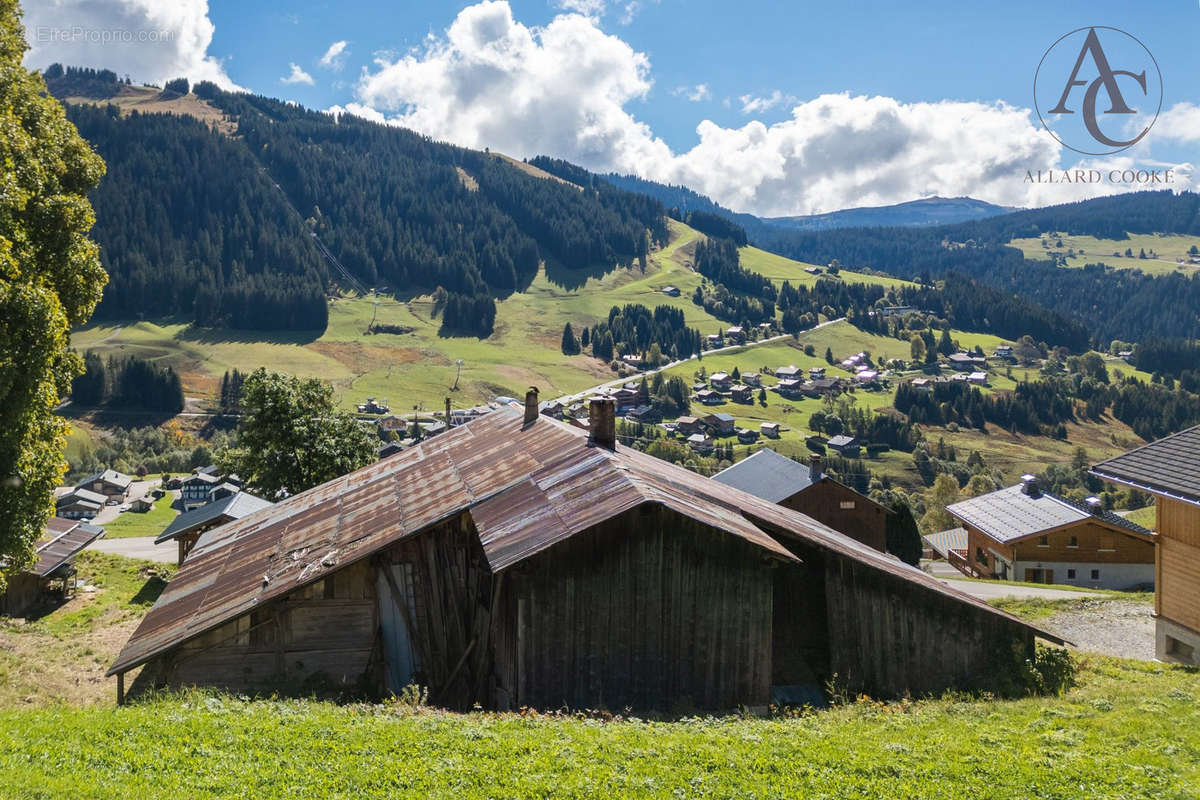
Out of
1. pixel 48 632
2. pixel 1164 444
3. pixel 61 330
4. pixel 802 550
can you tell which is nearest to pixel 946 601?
pixel 802 550

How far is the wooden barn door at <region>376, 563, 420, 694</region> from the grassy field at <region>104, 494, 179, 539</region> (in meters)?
53.4

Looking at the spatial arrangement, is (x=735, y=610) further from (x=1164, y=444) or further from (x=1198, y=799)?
(x=1164, y=444)

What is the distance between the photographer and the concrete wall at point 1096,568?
59.0 meters

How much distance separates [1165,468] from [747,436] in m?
145

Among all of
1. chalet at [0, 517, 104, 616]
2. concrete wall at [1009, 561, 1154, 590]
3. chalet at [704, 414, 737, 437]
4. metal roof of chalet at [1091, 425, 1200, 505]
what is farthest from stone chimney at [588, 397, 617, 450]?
chalet at [704, 414, 737, 437]

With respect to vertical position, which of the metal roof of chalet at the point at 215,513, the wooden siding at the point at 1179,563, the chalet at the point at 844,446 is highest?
the wooden siding at the point at 1179,563

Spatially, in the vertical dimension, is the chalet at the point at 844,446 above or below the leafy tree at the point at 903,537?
below

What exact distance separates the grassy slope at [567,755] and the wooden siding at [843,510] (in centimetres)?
4119

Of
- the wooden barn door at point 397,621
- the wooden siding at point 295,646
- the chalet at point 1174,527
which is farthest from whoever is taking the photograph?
the chalet at point 1174,527

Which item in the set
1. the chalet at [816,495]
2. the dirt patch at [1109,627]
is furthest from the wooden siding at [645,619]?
the chalet at [816,495]

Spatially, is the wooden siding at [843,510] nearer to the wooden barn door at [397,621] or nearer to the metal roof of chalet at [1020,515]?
the metal roof of chalet at [1020,515]

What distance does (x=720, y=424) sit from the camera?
17175cm

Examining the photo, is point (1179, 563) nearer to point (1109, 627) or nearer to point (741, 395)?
point (1109, 627)

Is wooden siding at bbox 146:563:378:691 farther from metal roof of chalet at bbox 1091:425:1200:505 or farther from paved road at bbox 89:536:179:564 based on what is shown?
paved road at bbox 89:536:179:564
